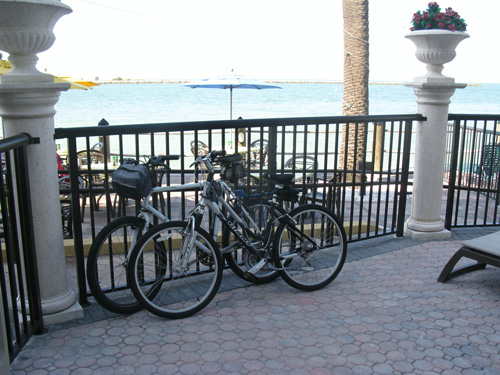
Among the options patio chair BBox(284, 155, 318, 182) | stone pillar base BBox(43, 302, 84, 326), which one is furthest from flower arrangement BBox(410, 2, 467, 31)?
stone pillar base BBox(43, 302, 84, 326)

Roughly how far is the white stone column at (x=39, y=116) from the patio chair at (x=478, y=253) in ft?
9.31

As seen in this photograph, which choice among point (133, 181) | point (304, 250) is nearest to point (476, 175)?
point (304, 250)

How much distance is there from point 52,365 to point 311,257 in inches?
83.6

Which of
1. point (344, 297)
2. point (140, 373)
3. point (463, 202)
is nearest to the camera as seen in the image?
point (140, 373)

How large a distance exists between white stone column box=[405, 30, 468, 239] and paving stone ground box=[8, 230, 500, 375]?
1197 millimetres

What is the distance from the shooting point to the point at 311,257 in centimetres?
420

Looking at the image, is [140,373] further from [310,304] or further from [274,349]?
[310,304]

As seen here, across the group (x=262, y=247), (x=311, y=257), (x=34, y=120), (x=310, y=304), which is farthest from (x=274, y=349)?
(x=34, y=120)

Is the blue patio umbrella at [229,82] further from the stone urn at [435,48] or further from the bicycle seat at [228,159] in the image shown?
the bicycle seat at [228,159]

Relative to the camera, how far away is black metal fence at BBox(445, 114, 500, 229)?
5.48 metres

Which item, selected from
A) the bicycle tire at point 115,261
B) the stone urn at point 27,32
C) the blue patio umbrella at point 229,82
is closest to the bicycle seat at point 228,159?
the bicycle tire at point 115,261

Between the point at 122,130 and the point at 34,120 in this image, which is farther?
the point at 122,130

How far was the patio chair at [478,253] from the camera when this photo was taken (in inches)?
149

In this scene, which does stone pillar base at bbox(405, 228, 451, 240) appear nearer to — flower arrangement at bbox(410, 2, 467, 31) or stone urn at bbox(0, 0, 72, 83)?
flower arrangement at bbox(410, 2, 467, 31)
